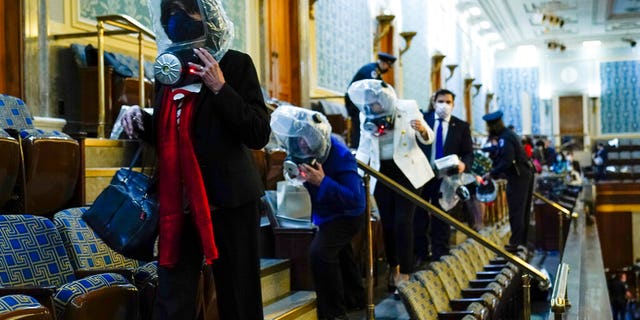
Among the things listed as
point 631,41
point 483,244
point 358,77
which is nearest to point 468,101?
point 631,41

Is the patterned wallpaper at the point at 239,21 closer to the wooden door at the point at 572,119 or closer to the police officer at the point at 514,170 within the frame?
the police officer at the point at 514,170

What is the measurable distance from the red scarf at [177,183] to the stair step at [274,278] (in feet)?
5.36

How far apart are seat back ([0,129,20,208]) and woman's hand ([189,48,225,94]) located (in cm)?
122

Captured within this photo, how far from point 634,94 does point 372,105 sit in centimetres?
2144

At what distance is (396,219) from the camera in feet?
14.6

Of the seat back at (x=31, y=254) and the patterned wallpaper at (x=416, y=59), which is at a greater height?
the patterned wallpaper at (x=416, y=59)

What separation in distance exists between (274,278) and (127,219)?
1.94 m

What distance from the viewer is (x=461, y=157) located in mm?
5465

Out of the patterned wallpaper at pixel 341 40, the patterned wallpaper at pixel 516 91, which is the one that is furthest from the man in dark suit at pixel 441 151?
the patterned wallpaper at pixel 516 91

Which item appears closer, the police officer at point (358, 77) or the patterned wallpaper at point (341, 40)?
the police officer at point (358, 77)

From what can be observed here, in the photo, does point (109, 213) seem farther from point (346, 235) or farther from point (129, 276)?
point (346, 235)

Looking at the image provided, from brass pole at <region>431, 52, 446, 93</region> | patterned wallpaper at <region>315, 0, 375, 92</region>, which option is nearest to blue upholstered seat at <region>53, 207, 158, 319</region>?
patterned wallpaper at <region>315, 0, 375, 92</region>

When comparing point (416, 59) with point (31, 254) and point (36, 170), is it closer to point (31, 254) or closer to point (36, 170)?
point (36, 170)

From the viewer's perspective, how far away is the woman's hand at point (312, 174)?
3770 millimetres
